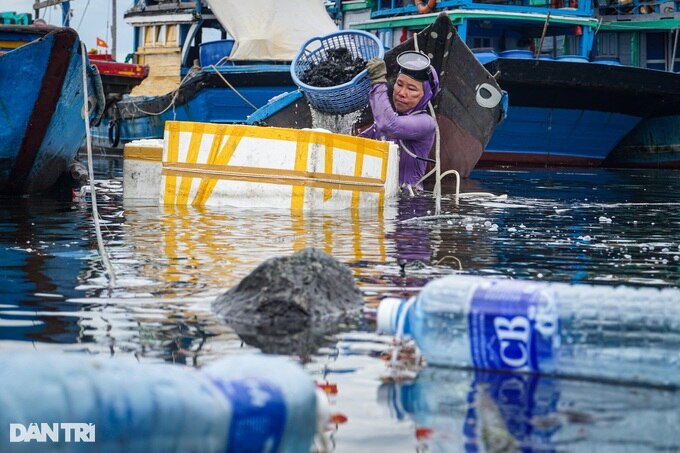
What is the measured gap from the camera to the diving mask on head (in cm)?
1219

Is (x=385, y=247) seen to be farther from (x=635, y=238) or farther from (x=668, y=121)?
(x=668, y=121)

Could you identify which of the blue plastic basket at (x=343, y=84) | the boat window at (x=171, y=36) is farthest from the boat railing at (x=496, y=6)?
the blue plastic basket at (x=343, y=84)

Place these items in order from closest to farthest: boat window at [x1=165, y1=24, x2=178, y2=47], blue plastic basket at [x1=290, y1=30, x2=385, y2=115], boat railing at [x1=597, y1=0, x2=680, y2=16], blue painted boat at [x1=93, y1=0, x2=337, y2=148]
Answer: blue plastic basket at [x1=290, y1=30, x2=385, y2=115], blue painted boat at [x1=93, y1=0, x2=337, y2=148], boat railing at [x1=597, y1=0, x2=680, y2=16], boat window at [x1=165, y1=24, x2=178, y2=47]

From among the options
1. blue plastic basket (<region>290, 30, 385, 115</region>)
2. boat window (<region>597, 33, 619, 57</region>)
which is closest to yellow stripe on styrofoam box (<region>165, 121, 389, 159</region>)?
blue plastic basket (<region>290, 30, 385, 115</region>)

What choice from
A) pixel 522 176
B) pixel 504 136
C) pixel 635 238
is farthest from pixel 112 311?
pixel 504 136

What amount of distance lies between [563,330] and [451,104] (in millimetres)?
12791

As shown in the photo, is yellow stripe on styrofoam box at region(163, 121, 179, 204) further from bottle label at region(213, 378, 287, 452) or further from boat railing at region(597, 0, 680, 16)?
boat railing at region(597, 0, 680, 16)

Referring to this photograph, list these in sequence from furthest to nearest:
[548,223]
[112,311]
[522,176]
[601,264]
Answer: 1. [522,176]
2. [548,223]
3. [601,264]
4. [112,311]

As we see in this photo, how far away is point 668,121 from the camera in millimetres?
26828

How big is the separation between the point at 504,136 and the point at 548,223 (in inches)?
647

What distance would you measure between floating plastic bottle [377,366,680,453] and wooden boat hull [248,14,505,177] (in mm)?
10684

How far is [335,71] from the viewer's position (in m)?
13.2

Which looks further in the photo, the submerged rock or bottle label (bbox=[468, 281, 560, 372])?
the submerged rock

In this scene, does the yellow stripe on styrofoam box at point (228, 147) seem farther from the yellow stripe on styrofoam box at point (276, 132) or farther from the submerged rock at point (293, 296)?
the submerged rock at point (293, 296)
